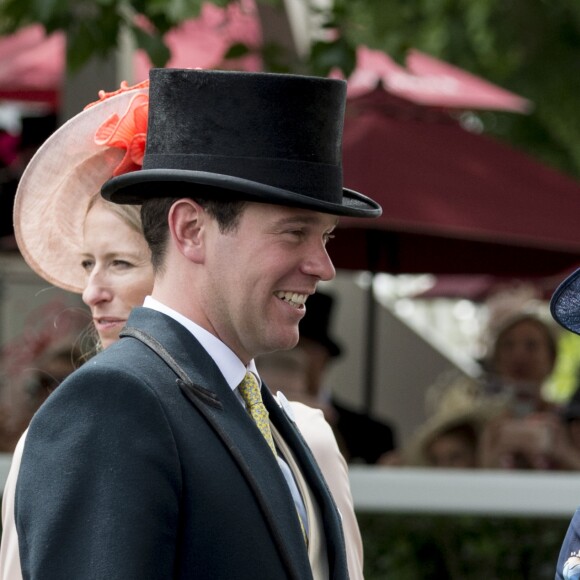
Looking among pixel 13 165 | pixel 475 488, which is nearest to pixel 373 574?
pixel 475 488

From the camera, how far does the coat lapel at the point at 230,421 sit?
235cm

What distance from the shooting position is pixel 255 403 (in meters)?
2.61

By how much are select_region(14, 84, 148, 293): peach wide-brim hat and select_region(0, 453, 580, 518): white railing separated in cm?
171

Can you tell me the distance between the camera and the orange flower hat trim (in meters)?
2.92

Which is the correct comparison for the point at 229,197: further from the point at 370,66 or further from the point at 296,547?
the point at 370,66

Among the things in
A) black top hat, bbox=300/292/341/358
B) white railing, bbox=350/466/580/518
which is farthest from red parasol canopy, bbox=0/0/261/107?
white railing, bbox=350/466/580/518

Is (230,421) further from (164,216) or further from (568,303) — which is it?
(568,303)

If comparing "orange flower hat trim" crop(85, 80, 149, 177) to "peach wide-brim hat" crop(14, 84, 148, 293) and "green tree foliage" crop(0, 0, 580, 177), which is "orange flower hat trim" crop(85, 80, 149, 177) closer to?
"peach wide-brim hat" crop(14, 84, 148, 293)

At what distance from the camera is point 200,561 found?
2.26m

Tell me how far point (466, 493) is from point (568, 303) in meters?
2.05

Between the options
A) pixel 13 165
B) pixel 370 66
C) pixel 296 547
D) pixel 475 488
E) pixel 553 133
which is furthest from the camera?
pixel 553 133

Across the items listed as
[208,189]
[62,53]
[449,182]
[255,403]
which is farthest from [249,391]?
[62,53]

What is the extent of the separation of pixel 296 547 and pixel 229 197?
0.59 metres

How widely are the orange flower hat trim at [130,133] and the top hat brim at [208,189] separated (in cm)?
32
